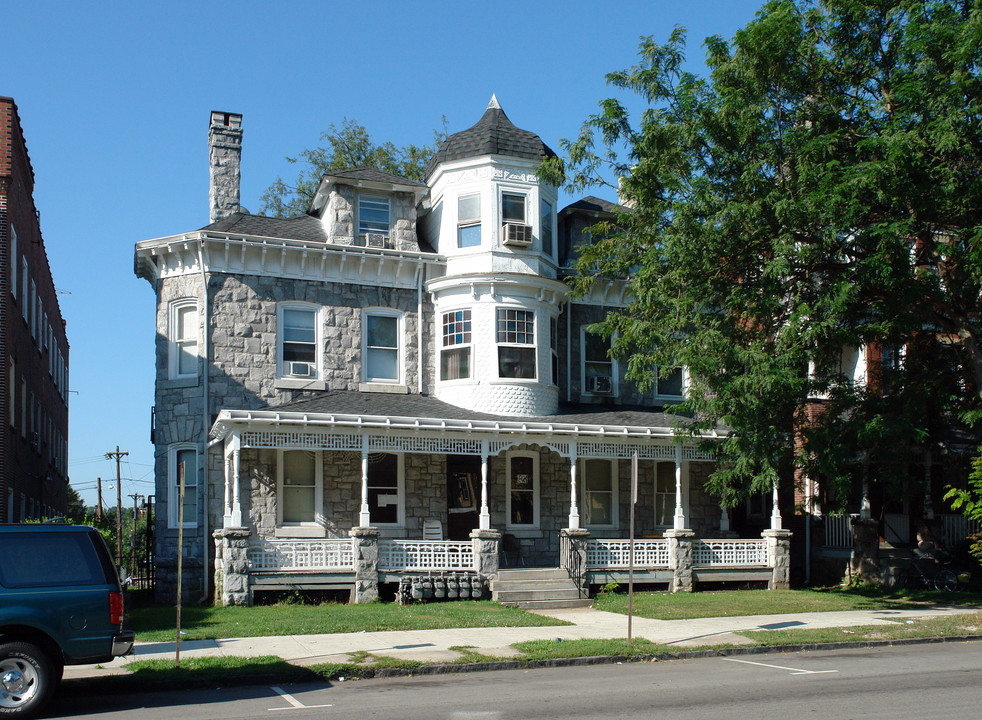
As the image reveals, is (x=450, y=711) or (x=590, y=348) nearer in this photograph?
(x=450, y=711)

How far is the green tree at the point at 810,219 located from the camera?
16344mm

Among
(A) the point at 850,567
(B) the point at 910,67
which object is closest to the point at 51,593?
(B) the point at 910,67

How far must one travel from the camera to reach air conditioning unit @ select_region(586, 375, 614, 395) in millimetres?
24906

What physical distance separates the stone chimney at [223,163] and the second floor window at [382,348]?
4963mm

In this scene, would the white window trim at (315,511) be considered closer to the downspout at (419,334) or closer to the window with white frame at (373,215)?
the downspout at (419,334)

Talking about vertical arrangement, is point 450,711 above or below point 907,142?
below

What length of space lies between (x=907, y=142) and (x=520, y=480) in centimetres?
1196

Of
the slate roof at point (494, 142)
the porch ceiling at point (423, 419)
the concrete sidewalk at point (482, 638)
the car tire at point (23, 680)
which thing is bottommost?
the concrete sidewalk at point (482, 638)

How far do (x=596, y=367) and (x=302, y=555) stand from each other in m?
9.78

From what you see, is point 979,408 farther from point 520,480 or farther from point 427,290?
point 427,290

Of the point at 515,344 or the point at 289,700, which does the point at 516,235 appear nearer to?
the point at 515,344

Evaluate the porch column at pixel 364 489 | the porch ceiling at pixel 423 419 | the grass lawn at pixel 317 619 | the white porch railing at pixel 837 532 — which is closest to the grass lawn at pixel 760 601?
the grass lawn at pixel 317 619

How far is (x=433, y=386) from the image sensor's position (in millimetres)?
23266

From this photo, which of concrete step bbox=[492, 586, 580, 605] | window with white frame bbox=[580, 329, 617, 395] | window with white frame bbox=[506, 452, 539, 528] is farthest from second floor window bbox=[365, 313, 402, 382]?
concrete step bbox=[492, 586, 580, 605]
